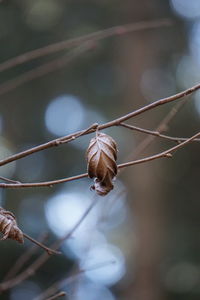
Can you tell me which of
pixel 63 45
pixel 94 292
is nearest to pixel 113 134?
pixel 94 292

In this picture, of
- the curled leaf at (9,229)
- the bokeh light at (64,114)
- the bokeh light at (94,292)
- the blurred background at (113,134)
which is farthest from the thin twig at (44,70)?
the bokeh light at (64,114)

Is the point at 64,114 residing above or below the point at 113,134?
above

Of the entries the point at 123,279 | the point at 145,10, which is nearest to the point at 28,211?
the point at 123,279

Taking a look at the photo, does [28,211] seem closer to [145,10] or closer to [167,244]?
[167,244]

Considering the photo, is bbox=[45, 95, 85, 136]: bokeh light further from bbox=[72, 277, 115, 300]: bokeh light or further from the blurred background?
bbox=[72, 277, 115, 300]: bokeh light

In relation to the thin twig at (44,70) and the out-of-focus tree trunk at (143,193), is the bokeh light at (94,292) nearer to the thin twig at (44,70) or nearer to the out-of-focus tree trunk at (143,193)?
the out-of-focus tree trunk at (143,193)

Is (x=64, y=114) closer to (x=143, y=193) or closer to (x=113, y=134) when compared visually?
(x=113, y=134)
